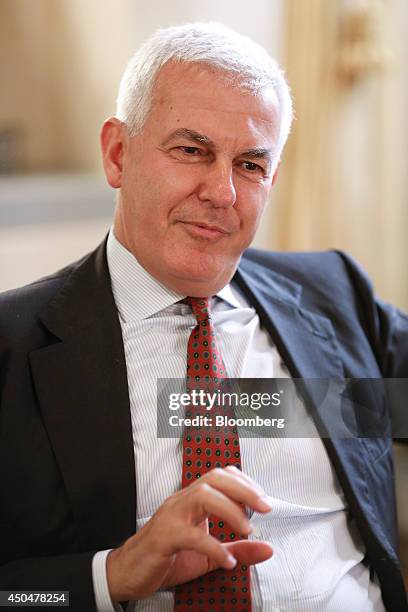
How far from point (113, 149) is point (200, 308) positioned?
1.11 feet

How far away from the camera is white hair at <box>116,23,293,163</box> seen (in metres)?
1.43

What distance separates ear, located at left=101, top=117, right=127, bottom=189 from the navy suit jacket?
0.48 ft

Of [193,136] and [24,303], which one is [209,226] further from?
[24,303]

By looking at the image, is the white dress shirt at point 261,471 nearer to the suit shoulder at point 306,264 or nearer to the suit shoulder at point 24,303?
the suit shoulder at point 24,303

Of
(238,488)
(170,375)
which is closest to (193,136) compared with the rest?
(170,375)

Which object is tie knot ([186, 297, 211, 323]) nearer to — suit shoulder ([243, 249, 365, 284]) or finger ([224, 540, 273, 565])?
suit shoulder ([243, 249, 365, 284])

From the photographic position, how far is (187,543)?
1099 mm

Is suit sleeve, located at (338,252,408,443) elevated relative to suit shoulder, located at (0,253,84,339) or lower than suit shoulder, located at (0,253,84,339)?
lower

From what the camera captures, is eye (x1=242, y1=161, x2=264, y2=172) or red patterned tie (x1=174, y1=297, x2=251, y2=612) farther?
eye (x1=242, y1=161, x2=264, y2=172)

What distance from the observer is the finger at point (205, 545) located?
108 cm

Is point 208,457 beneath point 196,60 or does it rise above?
beneath

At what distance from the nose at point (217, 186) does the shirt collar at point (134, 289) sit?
193mm

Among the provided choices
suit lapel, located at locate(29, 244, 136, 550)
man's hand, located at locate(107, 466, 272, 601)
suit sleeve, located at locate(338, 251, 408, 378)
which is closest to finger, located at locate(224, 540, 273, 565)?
man's hand, located at locate(107, 466, 272, 601)

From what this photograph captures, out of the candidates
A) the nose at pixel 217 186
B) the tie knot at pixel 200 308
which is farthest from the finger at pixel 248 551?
the nose at pixel 217 186
